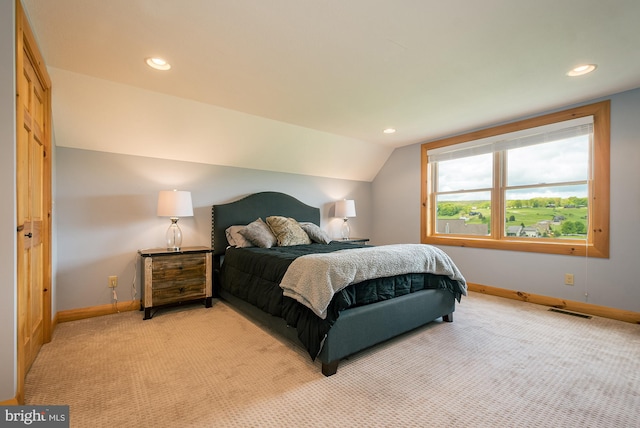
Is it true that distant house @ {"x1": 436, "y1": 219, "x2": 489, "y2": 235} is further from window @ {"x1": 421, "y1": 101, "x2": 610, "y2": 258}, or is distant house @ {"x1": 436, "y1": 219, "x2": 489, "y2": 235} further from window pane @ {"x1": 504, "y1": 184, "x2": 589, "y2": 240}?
window pane @ {"x1": 504, "y1": 184, "x2": 589, "y2": 240}

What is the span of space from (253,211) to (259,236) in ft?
2.14

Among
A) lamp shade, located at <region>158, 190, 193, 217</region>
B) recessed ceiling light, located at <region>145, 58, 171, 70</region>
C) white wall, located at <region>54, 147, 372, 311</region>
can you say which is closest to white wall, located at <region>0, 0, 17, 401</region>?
recessed ceiling light, located at <region>145, 58, 171, 70</region>

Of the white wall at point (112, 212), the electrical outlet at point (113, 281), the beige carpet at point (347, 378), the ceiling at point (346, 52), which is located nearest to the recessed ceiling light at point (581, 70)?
the ceiling at point (346, 52)

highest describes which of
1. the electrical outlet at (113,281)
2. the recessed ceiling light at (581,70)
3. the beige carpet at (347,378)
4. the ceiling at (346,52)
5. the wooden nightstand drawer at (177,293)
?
the recessed ceiling light at (581,70)

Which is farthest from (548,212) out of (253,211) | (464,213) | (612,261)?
(253,211)

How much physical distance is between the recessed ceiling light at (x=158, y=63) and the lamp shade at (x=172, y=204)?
4.20ft

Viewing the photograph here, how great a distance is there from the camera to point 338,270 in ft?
6.52

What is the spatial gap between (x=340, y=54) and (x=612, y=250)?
3.40 meters

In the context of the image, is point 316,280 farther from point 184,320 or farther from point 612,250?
point 612,250

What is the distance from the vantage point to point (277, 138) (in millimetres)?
3863

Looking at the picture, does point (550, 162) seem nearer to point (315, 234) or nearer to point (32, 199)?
point (315, 234)

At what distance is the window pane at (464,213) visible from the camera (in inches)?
160

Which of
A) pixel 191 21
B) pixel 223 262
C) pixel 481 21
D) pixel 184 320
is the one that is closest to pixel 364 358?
pixel 184 320

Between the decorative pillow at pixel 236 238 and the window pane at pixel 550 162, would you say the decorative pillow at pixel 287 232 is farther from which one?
the window pane at pixel 550 162
